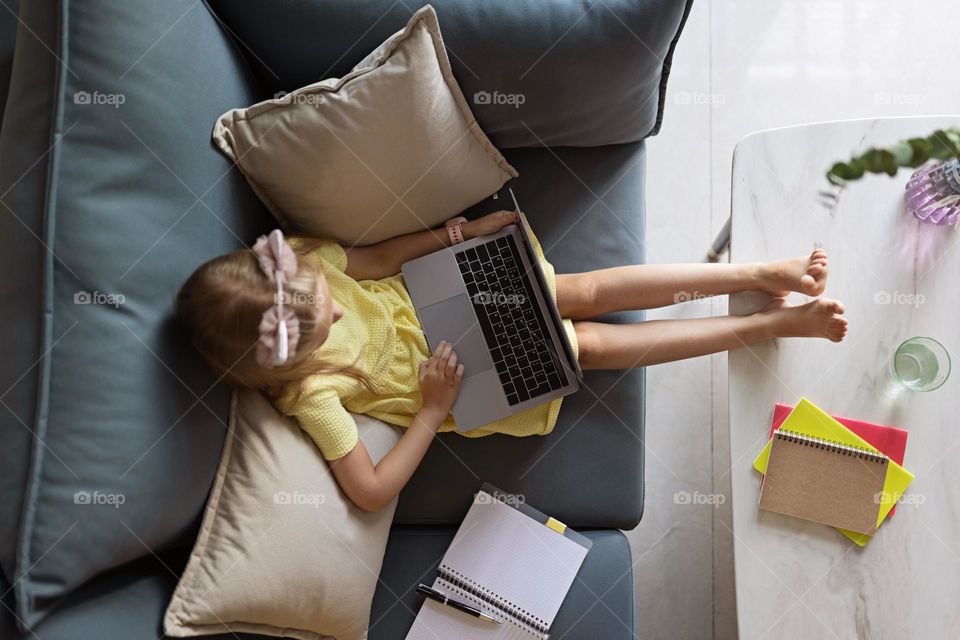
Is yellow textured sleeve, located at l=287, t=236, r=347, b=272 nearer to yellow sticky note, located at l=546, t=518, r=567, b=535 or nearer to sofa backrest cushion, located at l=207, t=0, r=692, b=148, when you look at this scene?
sofa backrest cushion, located at l=207, t=0, r=692, b=148

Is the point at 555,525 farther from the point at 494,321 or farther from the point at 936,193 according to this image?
the point at 936,193

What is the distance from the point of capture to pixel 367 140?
1221 mm

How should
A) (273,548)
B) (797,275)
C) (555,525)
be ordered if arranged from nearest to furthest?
(273,548) → (797,275) → (555,525)

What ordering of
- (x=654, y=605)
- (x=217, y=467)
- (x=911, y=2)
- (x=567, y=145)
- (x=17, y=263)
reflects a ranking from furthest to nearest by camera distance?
(x=911, y=2), (x=654, y=605), (x=567, y=145), (x=217, y=467), (x=17, y=263)

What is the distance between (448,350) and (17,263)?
0.71m

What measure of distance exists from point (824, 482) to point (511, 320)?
2.05 ft

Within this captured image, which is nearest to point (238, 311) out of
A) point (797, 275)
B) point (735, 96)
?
point (797, 275)

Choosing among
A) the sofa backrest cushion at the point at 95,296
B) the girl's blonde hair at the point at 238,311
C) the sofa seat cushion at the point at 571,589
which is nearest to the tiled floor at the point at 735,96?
the sofa seat cushion at the point at 571,589

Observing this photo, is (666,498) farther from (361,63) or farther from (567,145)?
(361,63)

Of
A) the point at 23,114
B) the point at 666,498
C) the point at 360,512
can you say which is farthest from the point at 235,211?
the point at 666,498

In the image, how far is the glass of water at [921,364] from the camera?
1.20 metres

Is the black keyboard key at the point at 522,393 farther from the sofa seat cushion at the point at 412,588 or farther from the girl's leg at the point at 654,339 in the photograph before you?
the sofa seat cushion at the point at 412,588

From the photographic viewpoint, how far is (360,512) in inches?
49.3

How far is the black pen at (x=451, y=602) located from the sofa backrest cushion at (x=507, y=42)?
3.00 ft
